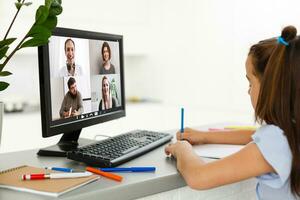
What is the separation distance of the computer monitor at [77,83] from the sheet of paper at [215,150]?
0.32 meters

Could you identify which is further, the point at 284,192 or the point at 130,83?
the point at 130,83

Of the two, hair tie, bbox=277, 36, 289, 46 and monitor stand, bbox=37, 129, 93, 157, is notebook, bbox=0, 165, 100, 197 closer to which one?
monitor stand, bbox=37, 129, 93, 157

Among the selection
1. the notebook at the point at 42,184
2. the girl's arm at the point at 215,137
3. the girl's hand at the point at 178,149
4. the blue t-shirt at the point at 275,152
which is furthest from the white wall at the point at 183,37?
the notebook at the point at 42,184

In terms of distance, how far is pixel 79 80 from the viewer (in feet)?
3.77

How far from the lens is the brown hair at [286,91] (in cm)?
82

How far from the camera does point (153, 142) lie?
1204mm

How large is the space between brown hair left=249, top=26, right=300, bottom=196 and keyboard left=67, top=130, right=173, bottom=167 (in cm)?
37

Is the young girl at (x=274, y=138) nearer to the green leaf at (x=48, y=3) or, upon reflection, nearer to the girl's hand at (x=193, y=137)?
the girl's hand at (x=193, y=137)

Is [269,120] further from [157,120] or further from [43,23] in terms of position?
[157,120]

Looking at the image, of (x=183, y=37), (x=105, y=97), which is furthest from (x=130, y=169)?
(x=183, y=37)

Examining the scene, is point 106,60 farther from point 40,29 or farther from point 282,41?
point 282,41

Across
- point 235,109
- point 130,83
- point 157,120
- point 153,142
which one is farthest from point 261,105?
point 130,83

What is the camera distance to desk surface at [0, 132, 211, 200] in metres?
0.78

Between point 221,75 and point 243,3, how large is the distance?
1.79ft
